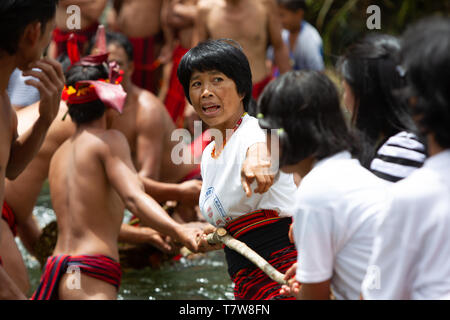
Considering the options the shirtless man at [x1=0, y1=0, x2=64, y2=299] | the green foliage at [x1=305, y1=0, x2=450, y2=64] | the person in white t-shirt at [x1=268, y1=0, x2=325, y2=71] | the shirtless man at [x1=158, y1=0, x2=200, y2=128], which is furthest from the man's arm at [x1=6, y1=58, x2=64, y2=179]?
the green foliage at [x1=305, y1=0, x2=450, y2=64]

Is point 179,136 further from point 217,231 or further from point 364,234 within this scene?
point 364,234

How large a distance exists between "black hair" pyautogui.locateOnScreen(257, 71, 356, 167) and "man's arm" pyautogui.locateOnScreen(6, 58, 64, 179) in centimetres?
103

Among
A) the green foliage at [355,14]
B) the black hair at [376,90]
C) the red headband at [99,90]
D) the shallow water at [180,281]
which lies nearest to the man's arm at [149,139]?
the shallow water at [180,281]

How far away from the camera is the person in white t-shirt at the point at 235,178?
2445 mm

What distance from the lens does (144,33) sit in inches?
271

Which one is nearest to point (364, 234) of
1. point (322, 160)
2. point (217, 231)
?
point (322, 160)

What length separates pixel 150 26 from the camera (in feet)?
22.6

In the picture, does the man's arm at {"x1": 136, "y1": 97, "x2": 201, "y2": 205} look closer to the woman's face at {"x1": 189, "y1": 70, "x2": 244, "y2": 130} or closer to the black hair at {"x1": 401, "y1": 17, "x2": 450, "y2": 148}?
the woman's face at {"x1": 189, "y1": 70, "x2": 244, "y2": 130}

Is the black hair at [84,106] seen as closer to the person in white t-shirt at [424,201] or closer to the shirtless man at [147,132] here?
the shirtless man at [147,132]

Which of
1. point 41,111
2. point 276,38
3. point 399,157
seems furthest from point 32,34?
point 276,38

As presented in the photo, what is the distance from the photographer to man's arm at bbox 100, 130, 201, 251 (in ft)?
10.3

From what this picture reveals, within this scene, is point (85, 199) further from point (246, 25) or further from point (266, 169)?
point (246, 25)

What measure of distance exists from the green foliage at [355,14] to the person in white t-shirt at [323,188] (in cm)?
815
